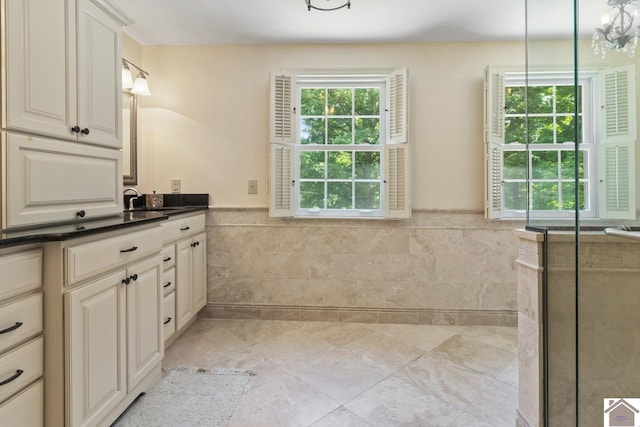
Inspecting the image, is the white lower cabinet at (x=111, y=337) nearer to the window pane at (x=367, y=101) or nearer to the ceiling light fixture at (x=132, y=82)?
the ceiling light fixture at (x=132, y=82)

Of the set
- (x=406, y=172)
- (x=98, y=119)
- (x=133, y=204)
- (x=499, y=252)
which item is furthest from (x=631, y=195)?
(x=133, y=204)

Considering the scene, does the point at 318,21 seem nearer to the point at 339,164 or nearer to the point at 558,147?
the point at 339,164

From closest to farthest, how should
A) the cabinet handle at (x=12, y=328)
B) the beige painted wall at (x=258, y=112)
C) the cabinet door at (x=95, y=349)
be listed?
the cabinet handle at (x=12, y=328) → the cabinet door at (x=95, y=349) → the beige painted wall at (x=258, y=112)

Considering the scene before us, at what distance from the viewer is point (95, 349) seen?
1.26 m

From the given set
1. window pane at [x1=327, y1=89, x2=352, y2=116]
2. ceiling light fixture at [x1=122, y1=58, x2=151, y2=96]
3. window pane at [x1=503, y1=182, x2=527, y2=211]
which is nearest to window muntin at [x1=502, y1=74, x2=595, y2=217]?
window pane at [x1=503, y1=182, x2=527, y2=211]

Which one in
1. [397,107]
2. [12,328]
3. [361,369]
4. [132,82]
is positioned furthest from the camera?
[397,107]

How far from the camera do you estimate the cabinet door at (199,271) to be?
2.48m

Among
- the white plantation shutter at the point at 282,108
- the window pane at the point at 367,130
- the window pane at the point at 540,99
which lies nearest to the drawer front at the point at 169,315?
the white plantation shutter at the point at 282,108

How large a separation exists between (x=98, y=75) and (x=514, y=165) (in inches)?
118

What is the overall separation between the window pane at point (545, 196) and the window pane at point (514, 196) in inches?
48.2

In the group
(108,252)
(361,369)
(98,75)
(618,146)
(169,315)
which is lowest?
(361,369)

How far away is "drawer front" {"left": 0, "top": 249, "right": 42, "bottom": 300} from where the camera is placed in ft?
3.18

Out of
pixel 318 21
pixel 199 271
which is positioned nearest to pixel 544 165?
pixel 318 21

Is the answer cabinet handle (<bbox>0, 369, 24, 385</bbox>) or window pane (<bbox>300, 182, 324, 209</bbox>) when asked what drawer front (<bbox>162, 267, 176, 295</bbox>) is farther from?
window pane (<bbox>300, 182, 324, 209</bbox>)
